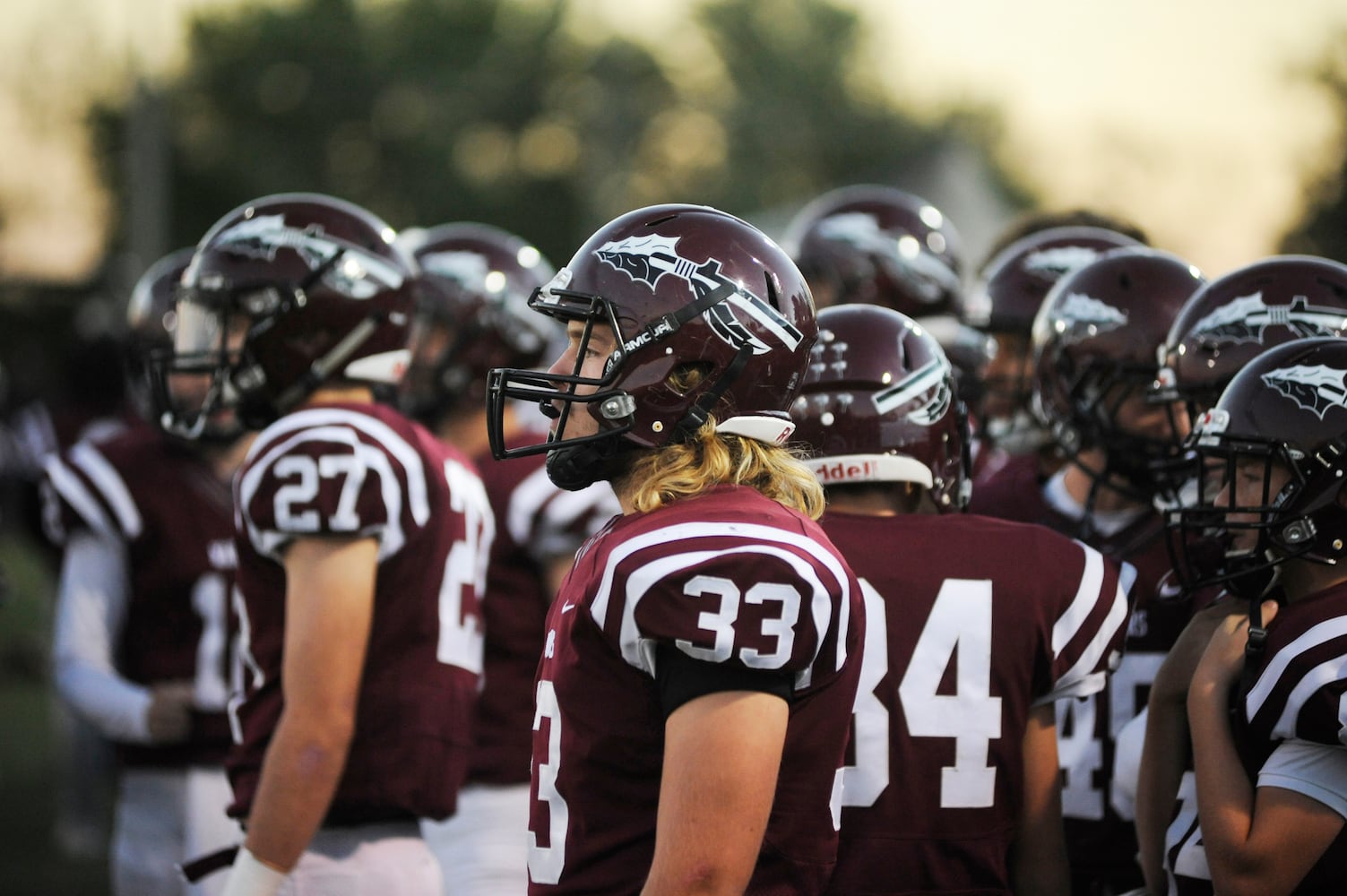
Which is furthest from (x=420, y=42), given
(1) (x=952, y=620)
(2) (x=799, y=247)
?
(1) (x=952, y=620)

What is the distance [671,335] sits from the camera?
2502mm

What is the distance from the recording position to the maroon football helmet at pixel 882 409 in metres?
3.15

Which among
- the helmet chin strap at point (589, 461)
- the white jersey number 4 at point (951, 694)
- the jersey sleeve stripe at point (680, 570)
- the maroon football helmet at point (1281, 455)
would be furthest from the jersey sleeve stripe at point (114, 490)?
the maroon football helmet at point (1281, 455)

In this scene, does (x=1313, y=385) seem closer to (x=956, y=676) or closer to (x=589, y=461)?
(x=956, y=676)

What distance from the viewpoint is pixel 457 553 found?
369 centimetres

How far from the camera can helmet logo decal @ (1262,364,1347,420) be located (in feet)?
9.48

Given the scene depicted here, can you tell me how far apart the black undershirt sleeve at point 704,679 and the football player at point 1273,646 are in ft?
3.47

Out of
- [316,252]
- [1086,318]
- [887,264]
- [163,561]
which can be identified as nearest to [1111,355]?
[1086,318]

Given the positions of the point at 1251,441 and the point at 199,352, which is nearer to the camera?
the point at 1251,441

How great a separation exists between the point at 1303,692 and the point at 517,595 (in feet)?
8.65

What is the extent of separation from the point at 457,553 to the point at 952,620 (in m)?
1.30

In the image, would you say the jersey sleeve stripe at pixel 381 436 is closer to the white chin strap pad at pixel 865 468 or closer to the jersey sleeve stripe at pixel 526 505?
the white chin strap pad at pixel 865 468

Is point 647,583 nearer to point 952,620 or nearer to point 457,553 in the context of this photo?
point 952,620

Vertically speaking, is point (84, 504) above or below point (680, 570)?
below
